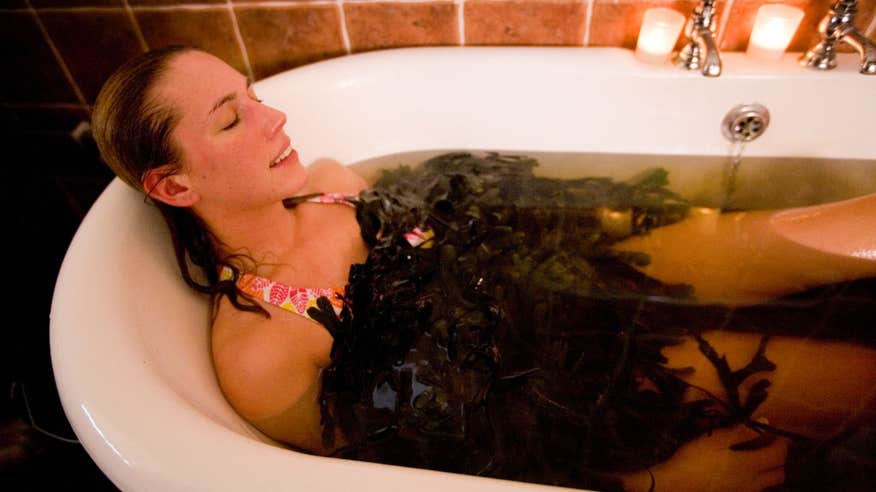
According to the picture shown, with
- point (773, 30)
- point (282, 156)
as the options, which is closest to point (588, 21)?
point (773, 30)

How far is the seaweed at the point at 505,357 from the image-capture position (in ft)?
2.46

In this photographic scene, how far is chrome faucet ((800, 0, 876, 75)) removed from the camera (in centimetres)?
102

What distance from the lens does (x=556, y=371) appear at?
0.80m

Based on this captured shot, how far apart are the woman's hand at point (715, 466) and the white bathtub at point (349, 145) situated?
34 centimetres

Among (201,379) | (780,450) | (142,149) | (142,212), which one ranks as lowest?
(780,450)

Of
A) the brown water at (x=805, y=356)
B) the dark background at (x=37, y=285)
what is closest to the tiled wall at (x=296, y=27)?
the dark background at (x=37, y=285)

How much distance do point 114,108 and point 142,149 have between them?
0.06m

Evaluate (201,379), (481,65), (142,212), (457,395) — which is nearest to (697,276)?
(457,395)

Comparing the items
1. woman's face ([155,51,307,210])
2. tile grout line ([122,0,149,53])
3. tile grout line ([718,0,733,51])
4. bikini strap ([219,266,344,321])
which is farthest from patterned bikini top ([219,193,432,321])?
tile grout line ([718,0,733,51])

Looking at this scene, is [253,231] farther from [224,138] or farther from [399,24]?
[399,24]

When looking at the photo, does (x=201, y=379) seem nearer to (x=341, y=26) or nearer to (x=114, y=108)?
(x=114, y=108)

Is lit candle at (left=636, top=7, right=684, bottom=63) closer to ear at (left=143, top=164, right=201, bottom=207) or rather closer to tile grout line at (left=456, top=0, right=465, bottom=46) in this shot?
tile grout line at (left=456, top=0, right=465, bottom=46)

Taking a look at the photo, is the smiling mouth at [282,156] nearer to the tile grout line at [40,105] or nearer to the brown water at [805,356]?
the brown water at [805,356]

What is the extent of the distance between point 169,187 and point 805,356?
97 centimetres
